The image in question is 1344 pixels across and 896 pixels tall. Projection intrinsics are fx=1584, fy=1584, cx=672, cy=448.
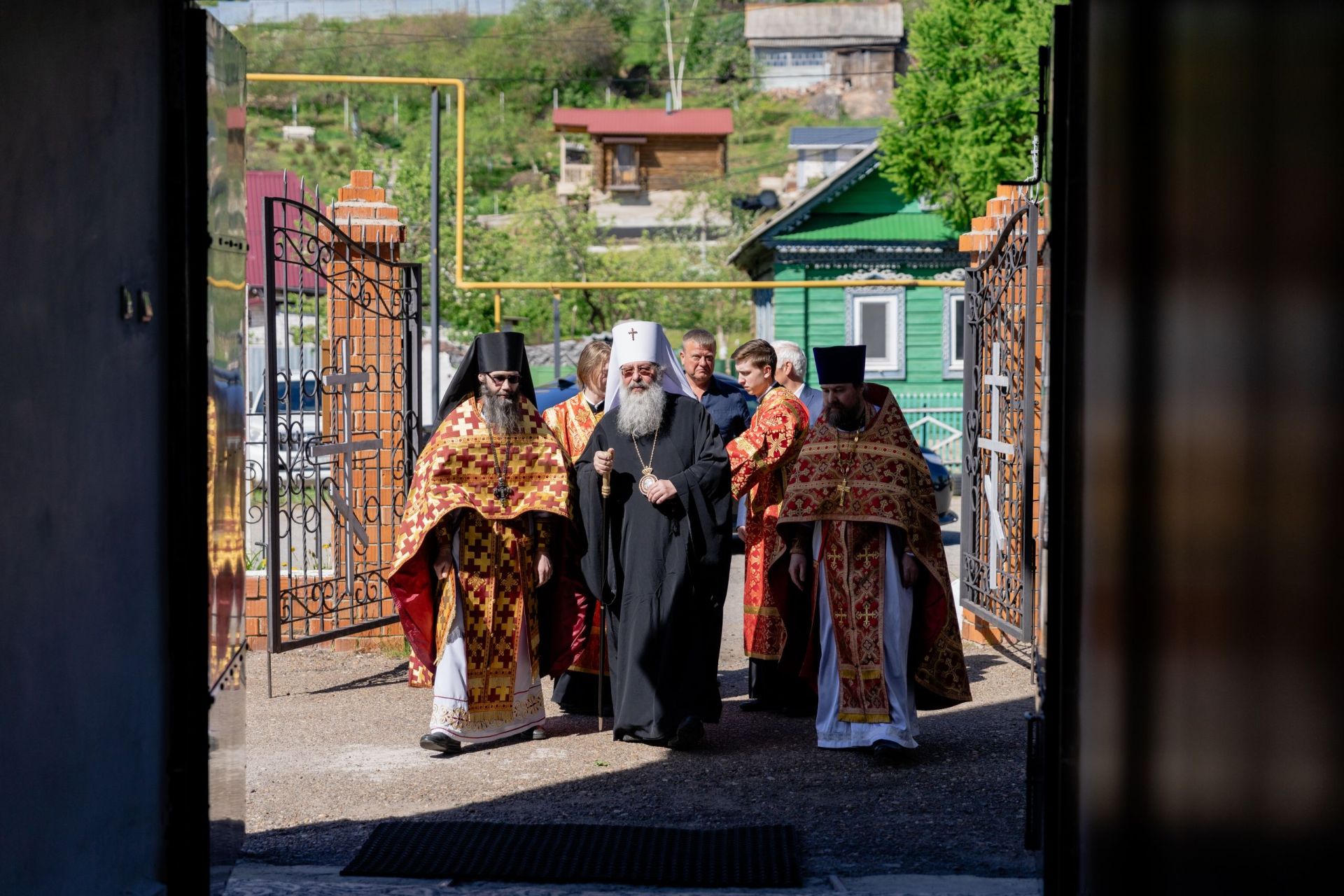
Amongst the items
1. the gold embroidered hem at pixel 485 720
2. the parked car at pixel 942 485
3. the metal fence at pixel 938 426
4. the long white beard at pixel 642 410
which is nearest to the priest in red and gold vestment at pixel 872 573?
the long white beard at pixel 642 410

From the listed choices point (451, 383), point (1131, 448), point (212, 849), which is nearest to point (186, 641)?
point (212, 849)

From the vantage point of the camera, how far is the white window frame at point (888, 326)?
25.8 metres

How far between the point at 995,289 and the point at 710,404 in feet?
5.86

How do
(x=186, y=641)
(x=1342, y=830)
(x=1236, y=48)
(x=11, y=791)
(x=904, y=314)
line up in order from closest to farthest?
(x=1342, y=830) → (x=1236, y=48) → (x=11, y=791) → (x=186, y=641) → (x=904, y=314)

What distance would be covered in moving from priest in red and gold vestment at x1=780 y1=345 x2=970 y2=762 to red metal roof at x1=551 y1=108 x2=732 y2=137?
1780 inches

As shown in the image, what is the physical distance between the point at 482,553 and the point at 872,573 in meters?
1.73

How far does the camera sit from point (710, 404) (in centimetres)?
939

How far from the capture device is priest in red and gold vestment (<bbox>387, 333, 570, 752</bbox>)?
696cm

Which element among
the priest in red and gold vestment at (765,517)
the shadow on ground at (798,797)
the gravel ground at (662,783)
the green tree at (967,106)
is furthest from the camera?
the green tree at (967,106)

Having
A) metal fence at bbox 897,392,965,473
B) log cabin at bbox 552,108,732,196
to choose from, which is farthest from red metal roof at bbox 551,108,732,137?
metal fence at bbox 897,392,965,473

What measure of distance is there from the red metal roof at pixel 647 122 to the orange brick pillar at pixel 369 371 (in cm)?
4280

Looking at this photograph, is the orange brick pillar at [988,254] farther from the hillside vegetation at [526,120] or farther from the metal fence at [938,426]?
the hillside vegetation at [526,120]

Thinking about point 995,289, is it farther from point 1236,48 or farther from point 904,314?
point 904,314

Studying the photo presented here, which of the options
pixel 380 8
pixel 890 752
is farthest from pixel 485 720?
pixel 380 8
